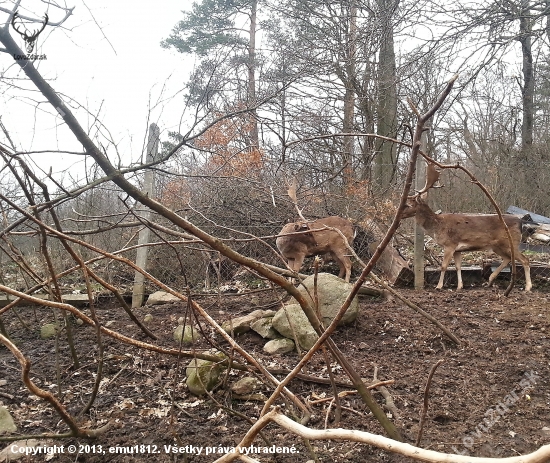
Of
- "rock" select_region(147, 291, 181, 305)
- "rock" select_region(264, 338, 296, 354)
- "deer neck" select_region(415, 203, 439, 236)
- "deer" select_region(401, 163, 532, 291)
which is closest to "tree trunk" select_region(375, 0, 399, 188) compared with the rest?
"deer neck" select_region(415, 203, 439, 236)

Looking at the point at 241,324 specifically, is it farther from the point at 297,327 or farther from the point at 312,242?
the point at 312,242

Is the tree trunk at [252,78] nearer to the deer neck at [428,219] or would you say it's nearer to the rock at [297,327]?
the deer neck at [428,219]

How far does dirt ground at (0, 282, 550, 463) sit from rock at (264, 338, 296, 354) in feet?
0.27

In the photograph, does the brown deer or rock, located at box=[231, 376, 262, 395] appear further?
the brown deer

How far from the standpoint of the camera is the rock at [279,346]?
391 cm

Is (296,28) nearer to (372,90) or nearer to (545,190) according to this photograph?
(372,90)

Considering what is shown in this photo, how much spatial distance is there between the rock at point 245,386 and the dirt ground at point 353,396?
79mm

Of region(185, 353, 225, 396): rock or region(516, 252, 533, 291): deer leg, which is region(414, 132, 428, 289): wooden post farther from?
region(185, 353, 225, 396): rock

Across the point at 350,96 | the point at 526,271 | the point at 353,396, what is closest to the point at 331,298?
the point at 353,396

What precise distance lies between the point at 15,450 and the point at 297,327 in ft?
7.48

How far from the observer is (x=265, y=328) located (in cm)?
426

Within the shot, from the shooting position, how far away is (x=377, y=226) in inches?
338

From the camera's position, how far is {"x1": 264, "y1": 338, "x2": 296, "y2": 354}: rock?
3915 millimetres

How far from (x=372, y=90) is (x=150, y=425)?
1043 cm
